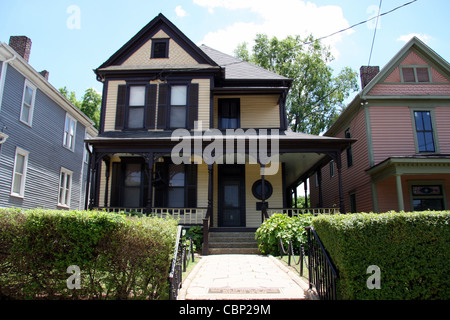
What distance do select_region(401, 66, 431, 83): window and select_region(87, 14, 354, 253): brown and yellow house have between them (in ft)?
19.4

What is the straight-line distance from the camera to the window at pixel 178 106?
13.7 m

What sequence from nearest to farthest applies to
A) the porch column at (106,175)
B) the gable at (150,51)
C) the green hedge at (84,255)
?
the green hedge at (84,255) → the porch column at (106,175) → the gable at (150,51)

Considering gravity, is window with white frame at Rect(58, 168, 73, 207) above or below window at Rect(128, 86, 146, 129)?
below

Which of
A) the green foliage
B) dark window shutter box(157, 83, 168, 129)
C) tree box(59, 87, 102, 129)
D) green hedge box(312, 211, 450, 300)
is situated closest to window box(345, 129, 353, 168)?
the green foliage

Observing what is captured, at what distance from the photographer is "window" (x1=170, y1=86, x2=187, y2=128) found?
13.7 m

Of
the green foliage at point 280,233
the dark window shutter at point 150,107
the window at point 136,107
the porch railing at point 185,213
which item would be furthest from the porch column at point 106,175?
the green foliage at point 280,233

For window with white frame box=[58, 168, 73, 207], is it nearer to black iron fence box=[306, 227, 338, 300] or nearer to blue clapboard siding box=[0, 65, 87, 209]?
blue clapboard siding box=[0, 65, 87, 209]

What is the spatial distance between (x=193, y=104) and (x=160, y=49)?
122 inches

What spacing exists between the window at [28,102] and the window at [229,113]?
27.2 feet

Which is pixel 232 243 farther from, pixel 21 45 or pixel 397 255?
pixel 21 45

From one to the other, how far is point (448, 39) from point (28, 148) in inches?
642

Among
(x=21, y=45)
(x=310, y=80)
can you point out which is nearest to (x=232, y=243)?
(x=21, y=45)

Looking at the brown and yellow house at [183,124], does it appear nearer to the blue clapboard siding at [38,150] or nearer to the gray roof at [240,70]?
the gray roof at [240,70]
